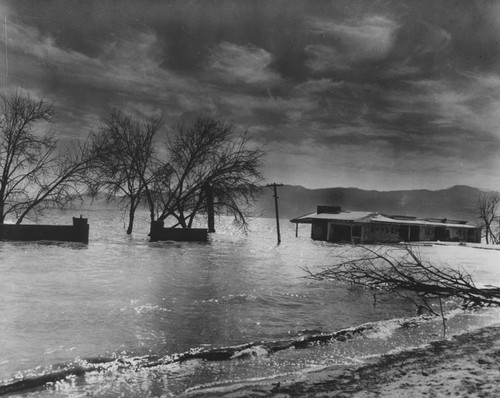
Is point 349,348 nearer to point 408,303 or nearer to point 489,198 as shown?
point 408,303

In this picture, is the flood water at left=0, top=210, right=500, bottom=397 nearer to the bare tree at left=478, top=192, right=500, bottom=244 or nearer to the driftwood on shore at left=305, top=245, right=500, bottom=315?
the driftwood on shore at left=305, top=245, right=500, bottom=315

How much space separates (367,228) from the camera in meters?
43.3

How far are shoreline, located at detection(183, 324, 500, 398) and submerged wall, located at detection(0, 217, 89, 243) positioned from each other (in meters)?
23.1

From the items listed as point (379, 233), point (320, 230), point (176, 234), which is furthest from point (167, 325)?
point (320, 230)

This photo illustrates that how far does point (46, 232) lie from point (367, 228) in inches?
1211

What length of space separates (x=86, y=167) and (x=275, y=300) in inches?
746

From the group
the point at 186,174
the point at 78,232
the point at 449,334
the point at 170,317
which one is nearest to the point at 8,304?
the point at 170,317

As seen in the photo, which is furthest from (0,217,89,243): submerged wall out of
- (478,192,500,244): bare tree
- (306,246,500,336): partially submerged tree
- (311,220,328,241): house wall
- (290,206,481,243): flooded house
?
(478,192,500,244): bare tree

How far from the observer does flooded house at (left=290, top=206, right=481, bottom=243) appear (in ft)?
140

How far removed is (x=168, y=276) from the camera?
49.0 feet

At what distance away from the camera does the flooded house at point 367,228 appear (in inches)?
1681

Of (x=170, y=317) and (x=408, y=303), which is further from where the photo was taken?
(x=408, y=303)

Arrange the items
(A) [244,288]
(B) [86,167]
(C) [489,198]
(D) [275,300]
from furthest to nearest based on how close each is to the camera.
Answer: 1. (C) [489,198]
2. (B) [86,167]
3. (A) [244,288]
4. (D) [275,300]

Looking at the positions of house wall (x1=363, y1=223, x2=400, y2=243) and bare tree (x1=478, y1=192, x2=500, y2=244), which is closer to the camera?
house wall (x1=363, y1=223, x2=400, y2=243)
